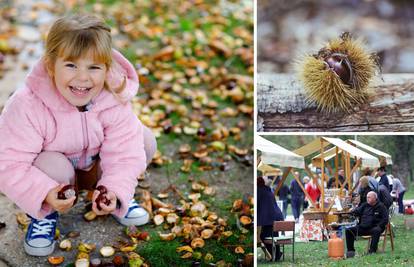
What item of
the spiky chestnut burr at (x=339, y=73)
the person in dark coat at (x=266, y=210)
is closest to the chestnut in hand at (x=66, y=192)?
the person in dark coat at (x=266, y=210)

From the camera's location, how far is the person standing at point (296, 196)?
7.32 ft

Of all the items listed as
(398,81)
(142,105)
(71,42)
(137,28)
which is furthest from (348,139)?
(137,28)

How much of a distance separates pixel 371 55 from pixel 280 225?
0.68 meters

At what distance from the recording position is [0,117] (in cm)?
246

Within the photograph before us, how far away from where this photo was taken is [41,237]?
2.67 m

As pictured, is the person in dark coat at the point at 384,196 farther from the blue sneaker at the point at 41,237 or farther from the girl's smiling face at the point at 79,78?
the blue sneaker at the point at 41,237

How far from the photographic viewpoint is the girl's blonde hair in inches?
92.0

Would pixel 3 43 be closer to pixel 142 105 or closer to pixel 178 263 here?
pixel 142 105

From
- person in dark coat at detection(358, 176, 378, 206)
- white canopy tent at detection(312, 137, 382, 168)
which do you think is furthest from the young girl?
person in dark coat at detection(358, 176, 378, 206)

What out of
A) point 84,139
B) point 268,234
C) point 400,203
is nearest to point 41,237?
point 84,139

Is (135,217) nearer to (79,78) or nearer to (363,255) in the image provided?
(79,78)

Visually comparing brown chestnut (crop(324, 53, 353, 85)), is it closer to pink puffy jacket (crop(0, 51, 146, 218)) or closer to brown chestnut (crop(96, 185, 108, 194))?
pink puffy jacket (crop(0, 51, 146, 218))

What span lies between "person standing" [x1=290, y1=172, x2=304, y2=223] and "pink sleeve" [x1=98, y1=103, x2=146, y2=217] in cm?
66

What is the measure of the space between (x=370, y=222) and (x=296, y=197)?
27 cm
